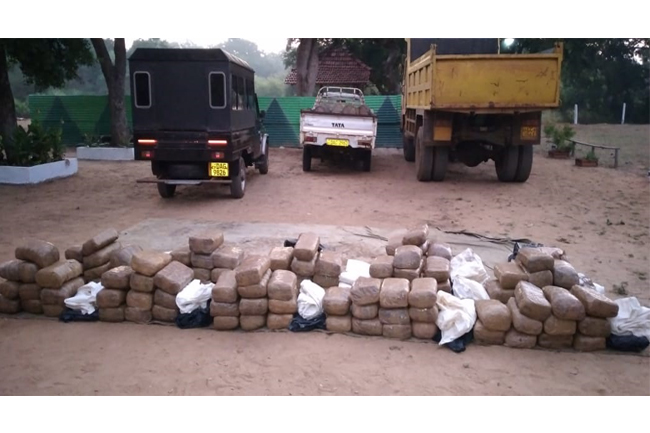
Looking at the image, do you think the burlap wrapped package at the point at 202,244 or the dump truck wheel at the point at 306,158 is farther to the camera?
the dump truck wheel at the point at 306,158

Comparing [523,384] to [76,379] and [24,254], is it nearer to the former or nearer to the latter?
[76,379]

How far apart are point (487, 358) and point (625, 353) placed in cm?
109

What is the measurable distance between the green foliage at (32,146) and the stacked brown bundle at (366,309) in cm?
1003

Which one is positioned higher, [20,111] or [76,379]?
[20,111]

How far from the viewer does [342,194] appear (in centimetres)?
1044

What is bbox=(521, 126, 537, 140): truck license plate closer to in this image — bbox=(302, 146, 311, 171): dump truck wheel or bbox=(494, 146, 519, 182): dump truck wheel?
bbox=(494, 146, 519, 182): dump truck wheel

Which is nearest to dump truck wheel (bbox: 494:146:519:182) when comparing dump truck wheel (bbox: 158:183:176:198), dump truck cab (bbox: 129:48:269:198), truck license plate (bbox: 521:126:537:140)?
truck license plate (bbox: 521:126:537:140)

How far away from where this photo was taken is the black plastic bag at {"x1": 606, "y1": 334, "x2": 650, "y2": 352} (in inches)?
157

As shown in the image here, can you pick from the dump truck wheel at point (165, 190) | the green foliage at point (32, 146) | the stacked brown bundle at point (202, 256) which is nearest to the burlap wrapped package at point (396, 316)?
the stacked brown bundle at point (202, 256)

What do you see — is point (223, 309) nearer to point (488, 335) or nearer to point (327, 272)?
point (327, 272)

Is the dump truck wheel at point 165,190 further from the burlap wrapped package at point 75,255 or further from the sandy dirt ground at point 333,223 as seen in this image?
the burlap wrapped package at point 75,255

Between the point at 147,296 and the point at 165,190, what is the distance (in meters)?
5.55

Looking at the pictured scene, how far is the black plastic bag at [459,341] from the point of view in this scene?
4027 millimetres

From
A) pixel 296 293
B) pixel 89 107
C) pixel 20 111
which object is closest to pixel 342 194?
pixel 296 293
